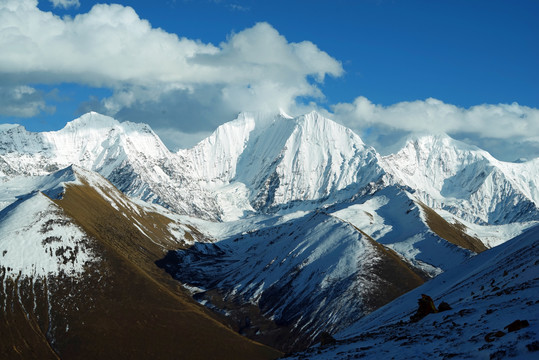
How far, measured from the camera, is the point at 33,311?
183 meters

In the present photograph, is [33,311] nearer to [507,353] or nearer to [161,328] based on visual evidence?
[161,328]

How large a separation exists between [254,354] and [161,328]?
104ft

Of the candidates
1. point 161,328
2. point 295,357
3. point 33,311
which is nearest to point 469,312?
point 295,357

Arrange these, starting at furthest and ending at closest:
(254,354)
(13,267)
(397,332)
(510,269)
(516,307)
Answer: (13,267)
(254,354)
(510,269)
(397,332)
(516,307)

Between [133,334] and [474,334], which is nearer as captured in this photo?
[474,334]

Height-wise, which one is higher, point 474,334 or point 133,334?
point 133,334

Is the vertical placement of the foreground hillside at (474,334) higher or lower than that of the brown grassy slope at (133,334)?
lower

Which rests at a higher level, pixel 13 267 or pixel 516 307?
pixel 13 267

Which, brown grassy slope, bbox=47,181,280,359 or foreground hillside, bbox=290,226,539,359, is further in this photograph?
brown grassy slope, bbox=47,181,280,359

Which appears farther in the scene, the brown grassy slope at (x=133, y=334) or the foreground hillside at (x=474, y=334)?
the brown grassy slope at (x=133, y=334)

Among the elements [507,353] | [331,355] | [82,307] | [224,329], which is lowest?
[507,353]

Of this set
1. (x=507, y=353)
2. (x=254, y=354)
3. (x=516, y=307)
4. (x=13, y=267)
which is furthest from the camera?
(x=13, y=267)

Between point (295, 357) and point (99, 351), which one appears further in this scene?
point (99, 351)

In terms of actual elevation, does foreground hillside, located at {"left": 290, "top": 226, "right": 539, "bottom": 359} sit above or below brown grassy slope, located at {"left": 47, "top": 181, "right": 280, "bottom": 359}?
below
